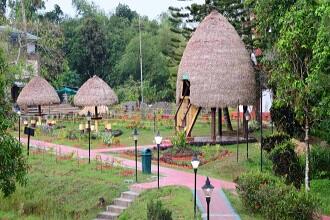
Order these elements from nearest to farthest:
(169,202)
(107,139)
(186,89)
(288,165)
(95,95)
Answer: (169,202)
(288,165)
(107,139)
(186,89)
(95,95)

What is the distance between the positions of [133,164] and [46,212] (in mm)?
5332

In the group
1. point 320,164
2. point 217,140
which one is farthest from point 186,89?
point 320,164

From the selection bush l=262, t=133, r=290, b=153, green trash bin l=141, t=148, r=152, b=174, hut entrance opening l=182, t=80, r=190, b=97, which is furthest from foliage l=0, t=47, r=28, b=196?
hut entrance opening l=182, t=80, r=190, b=97

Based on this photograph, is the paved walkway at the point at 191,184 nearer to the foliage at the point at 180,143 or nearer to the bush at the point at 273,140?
the foliage at the point at 180,143

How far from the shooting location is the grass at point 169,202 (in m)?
15.4

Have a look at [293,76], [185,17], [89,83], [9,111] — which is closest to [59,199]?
[9,111]

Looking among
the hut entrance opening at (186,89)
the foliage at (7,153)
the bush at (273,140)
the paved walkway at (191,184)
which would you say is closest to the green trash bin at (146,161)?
the paved walkway at (191,184)

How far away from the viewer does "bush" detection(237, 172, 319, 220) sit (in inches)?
581

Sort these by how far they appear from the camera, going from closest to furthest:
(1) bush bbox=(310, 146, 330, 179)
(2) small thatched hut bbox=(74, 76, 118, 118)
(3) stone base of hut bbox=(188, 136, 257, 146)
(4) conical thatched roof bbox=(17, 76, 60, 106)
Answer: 1. (1) bush bbox=(310, 146, 330, 179)
2. (3) stone base of hut bbox=(188, 136, 257, 146)
3. (2) small thatched hut bbox=(74, 76, 118, 118)
4. (4) conical thatched roof bbox=(17, 76, 60, 106)

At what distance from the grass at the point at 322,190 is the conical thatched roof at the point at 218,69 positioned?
23.6 feet

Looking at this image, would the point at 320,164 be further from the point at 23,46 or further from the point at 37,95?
the point at 23,46

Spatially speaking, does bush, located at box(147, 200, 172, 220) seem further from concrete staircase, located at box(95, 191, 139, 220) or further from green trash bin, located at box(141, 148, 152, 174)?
green trash bin, located at box(141, 148, 152, 174)

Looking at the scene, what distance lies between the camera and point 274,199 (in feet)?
48.9

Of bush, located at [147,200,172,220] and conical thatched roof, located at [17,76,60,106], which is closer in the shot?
bush, located at [147,200,172,220]
